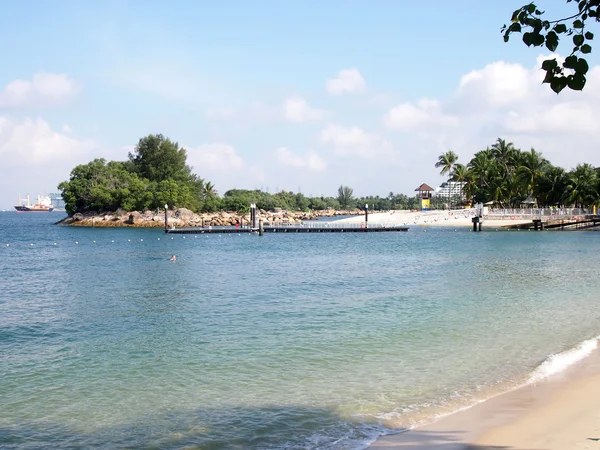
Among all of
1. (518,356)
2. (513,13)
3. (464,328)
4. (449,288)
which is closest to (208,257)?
(449,288)

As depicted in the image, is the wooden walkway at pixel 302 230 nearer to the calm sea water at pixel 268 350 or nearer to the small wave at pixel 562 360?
the calm sea water at pixel 268 350

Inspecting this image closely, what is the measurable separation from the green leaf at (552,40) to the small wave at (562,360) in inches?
329

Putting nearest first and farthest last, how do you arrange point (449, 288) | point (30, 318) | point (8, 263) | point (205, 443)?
point (205, 443), point (30, 318), point (449, 288), point (8, 263)

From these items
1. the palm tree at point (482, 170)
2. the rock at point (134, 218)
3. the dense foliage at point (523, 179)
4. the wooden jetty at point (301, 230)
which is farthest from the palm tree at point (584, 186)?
the rock at point (134, 218)

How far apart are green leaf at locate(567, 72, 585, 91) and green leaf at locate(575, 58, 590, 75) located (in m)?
0.03

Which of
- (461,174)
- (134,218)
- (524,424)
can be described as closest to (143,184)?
(134,218)

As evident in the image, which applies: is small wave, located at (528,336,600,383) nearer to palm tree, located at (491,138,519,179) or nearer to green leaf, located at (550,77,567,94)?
green leaf, located at (550,77,567,94)

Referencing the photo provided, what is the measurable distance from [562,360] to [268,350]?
6761mm

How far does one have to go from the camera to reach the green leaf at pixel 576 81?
4.23 metres

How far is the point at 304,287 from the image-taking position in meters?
25.0

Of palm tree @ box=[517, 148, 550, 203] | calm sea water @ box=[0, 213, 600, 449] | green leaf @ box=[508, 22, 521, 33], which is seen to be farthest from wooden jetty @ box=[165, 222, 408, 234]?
green leaf @ box=[508, 22, 521, 33]

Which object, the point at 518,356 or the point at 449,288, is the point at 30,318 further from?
the point at 449,288

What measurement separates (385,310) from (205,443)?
11.6 m

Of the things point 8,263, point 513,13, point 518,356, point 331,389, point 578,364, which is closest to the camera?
point 513,13
